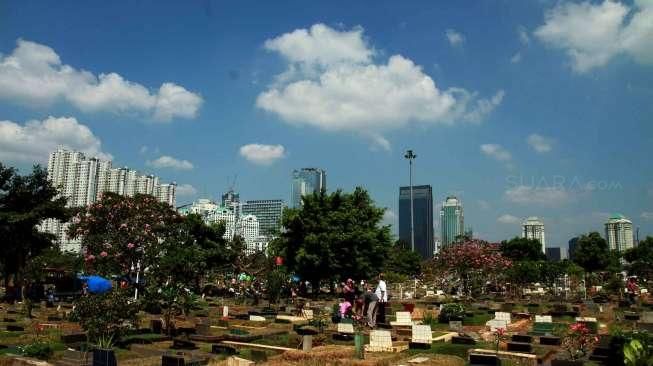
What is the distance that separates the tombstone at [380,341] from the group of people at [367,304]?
4195 millimetres

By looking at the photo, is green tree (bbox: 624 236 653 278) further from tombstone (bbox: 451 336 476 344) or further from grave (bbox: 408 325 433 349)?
grave (bbox: 408 325 433 349)

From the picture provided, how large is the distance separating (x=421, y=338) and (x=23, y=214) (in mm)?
27293

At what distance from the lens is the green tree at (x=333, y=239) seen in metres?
37.9

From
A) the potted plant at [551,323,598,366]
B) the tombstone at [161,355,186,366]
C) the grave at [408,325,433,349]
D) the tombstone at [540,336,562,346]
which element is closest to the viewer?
the tombstone at [161,355,186,366]

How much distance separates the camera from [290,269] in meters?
39.9

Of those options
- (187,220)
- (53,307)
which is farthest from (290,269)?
(53,307)

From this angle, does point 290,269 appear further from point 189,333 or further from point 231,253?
point 189,333

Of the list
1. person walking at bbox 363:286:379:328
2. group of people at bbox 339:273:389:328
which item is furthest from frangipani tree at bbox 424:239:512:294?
person walking at bbox 363:286:379:328

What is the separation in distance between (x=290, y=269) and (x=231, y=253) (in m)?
4.68

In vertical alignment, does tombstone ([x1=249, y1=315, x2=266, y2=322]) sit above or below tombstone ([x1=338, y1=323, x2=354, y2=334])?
below

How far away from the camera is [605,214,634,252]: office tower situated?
147250 millimetres

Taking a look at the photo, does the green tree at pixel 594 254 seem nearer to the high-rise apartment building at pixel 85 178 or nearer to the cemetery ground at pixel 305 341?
the cemetery ground at pixel 305 341

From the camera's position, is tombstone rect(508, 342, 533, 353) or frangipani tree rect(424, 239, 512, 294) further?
frangipani tree rect(424, 239, 512, 294)

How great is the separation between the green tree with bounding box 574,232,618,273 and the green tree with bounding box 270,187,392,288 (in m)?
29.0
